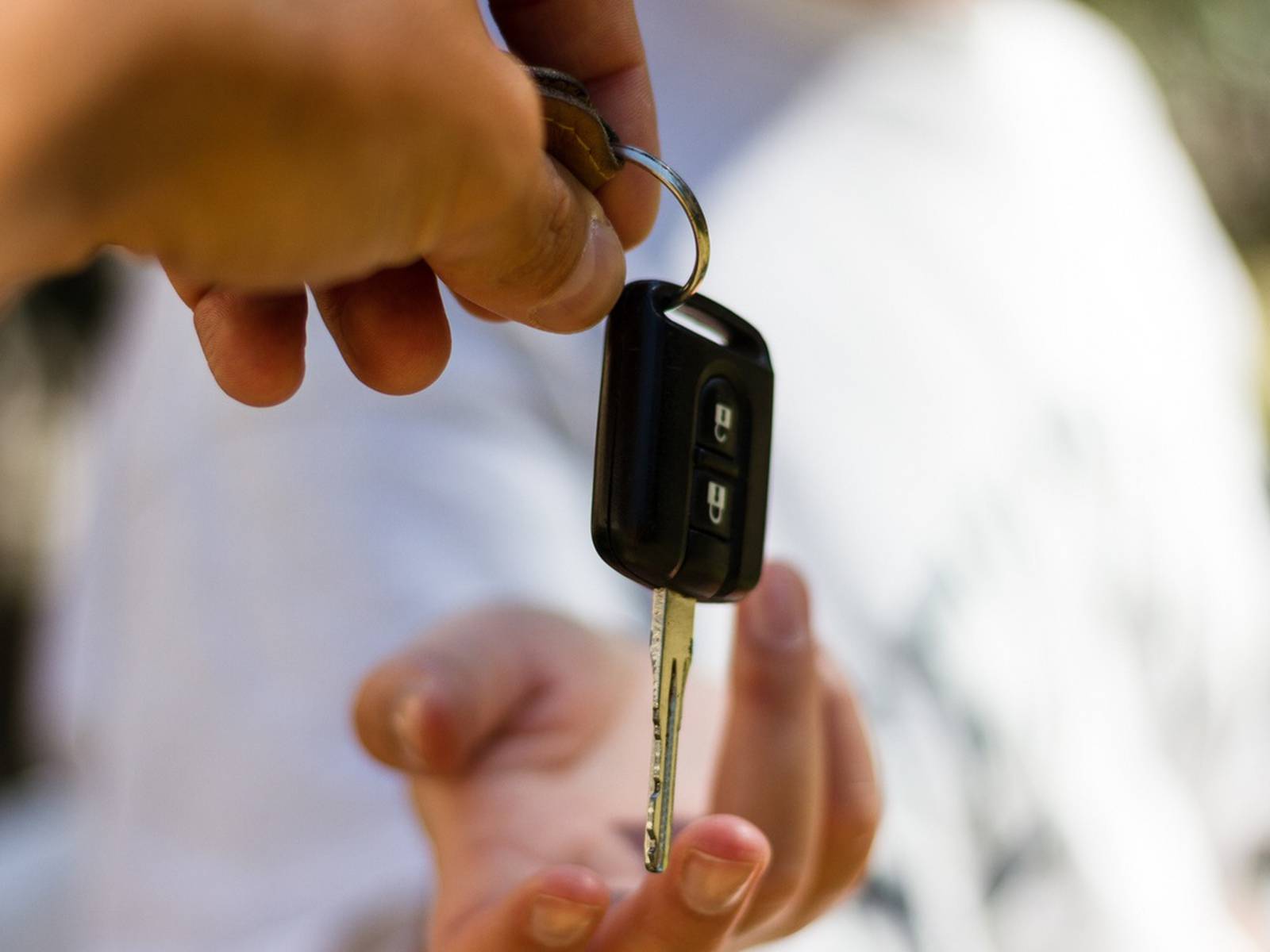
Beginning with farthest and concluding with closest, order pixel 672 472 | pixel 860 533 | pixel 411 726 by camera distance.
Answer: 1. pixel 860 533
2. pixel 411 726
3. pixel 672 472

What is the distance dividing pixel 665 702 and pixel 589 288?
0.44 ft

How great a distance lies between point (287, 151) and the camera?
252mm

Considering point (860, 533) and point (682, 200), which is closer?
point (682, 200)

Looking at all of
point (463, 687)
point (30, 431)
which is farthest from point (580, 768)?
point (30, 431)

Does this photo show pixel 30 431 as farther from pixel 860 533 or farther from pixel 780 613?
pixel 780 613

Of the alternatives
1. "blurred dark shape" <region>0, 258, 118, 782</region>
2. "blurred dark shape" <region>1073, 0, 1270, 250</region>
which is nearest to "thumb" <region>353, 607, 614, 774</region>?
"blurred dark shape" <region>0, 258, 118, 782</region>

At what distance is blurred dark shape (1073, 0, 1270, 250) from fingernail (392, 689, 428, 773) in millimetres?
1526

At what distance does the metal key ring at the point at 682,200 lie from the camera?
36 cm

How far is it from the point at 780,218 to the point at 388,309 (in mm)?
648

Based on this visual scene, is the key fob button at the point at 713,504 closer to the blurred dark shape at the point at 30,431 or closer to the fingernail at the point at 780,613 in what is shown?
the fingernail at the point at 780,613

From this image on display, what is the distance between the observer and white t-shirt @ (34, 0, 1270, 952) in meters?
0.77

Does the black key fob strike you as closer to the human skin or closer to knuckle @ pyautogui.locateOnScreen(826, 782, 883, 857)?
the human skin

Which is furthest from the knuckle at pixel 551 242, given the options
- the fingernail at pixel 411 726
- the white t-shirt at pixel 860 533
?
the white t-shirt at pixel 860 533

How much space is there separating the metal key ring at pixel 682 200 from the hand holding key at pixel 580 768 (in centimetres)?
17
